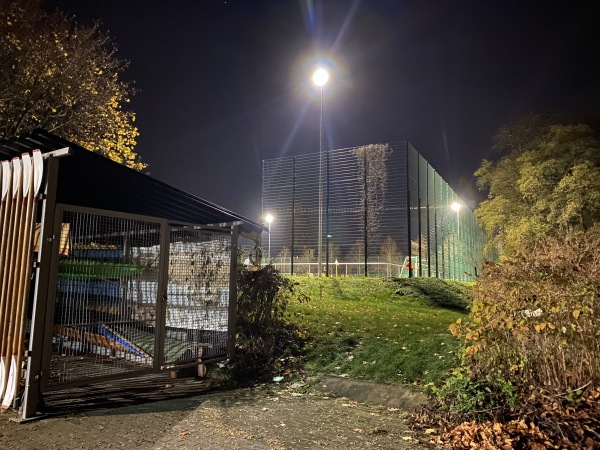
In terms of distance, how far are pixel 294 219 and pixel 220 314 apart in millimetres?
14413

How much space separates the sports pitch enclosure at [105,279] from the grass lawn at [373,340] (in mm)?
1962

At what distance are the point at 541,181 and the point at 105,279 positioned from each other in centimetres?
2127

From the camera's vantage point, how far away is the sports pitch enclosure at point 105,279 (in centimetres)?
489

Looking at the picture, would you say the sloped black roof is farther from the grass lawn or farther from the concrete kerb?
the concrete kerb

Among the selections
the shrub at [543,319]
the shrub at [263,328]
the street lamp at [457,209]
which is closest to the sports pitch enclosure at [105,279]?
the shrub at [263,328]

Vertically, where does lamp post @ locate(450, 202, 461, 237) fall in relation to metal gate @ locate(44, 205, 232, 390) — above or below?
above

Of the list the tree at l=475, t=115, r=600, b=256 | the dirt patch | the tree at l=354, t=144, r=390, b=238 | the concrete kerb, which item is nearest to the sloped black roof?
the dirt patch

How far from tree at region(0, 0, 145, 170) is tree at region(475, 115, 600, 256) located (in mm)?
17132

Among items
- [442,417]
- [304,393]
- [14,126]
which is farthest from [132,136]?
[442,417]

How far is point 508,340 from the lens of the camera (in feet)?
15.4

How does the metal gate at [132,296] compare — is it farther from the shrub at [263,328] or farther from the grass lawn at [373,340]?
the grass lawn at [373,340]

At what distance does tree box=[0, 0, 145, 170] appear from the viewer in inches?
464

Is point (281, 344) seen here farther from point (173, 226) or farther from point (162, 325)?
point (173, 226)

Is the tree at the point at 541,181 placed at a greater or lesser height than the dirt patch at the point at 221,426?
greater
